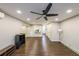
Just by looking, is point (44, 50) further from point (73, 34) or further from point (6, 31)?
point (6, 31)

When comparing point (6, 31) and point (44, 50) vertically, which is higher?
point (6, 31)

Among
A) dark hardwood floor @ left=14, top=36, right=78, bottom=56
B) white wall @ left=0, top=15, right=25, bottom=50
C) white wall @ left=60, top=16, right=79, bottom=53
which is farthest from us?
white wall @ left=60, top=16, right=79, bottom=53

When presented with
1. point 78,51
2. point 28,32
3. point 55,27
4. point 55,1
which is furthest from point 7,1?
point 28,32

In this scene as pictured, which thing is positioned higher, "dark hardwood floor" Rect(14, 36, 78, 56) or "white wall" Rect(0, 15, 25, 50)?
"white wall" Rect(0, 15, 25, 50)

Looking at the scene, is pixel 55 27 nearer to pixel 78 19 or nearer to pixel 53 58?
A: pixel 78 19

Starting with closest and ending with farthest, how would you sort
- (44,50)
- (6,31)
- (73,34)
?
(6,31) < (73,34) < (44,50)

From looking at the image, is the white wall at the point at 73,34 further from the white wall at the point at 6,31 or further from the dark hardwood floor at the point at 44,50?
the white wall at the point at 6,31

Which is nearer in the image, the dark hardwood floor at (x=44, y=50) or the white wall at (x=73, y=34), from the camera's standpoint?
the dark hardwood floor at (x=44, y=50)

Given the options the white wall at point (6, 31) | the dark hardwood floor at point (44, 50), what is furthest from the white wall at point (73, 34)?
the white wall at point (6, 31)

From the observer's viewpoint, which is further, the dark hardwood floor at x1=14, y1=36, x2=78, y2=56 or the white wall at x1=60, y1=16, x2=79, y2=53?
the white wall at x1=60, y1=16, x2=79, y2=53

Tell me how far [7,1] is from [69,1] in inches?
79.9

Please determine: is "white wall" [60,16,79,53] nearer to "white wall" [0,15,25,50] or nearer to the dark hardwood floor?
the dark hardwood floor

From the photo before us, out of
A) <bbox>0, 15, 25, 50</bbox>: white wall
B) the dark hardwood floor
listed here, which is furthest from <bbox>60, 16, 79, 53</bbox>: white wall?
<bbox>0, 15, 25, 50</bbox>: white wall

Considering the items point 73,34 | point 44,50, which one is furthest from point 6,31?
point 73,34
